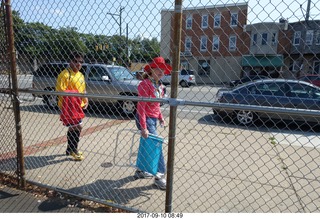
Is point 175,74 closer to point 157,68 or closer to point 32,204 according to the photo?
point 157,68

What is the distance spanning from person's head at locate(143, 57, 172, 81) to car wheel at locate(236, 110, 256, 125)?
5035 mm

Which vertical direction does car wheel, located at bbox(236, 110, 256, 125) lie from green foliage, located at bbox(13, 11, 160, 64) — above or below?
above

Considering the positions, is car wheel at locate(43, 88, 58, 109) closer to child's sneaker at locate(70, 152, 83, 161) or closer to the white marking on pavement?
child's sneaker at locate(70, 152, 83, 161)

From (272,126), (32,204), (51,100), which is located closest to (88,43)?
(32,204)

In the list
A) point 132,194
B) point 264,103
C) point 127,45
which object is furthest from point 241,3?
point 264,103

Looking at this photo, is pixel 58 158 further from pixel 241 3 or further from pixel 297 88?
pixel 297 88

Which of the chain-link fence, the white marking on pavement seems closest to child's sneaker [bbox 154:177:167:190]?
the chain-link fence

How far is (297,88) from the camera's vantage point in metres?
6.89

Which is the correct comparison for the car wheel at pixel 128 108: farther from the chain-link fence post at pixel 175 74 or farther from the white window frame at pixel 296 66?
the chain-link fence post at pixel 175 74

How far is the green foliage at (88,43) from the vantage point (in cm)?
284

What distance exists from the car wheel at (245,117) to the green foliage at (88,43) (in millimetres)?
5090

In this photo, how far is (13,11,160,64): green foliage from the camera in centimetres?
284

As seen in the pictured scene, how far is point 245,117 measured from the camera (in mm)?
7582

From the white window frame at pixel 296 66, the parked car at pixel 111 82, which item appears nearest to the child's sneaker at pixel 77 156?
the white window frame at pixel 296 66
